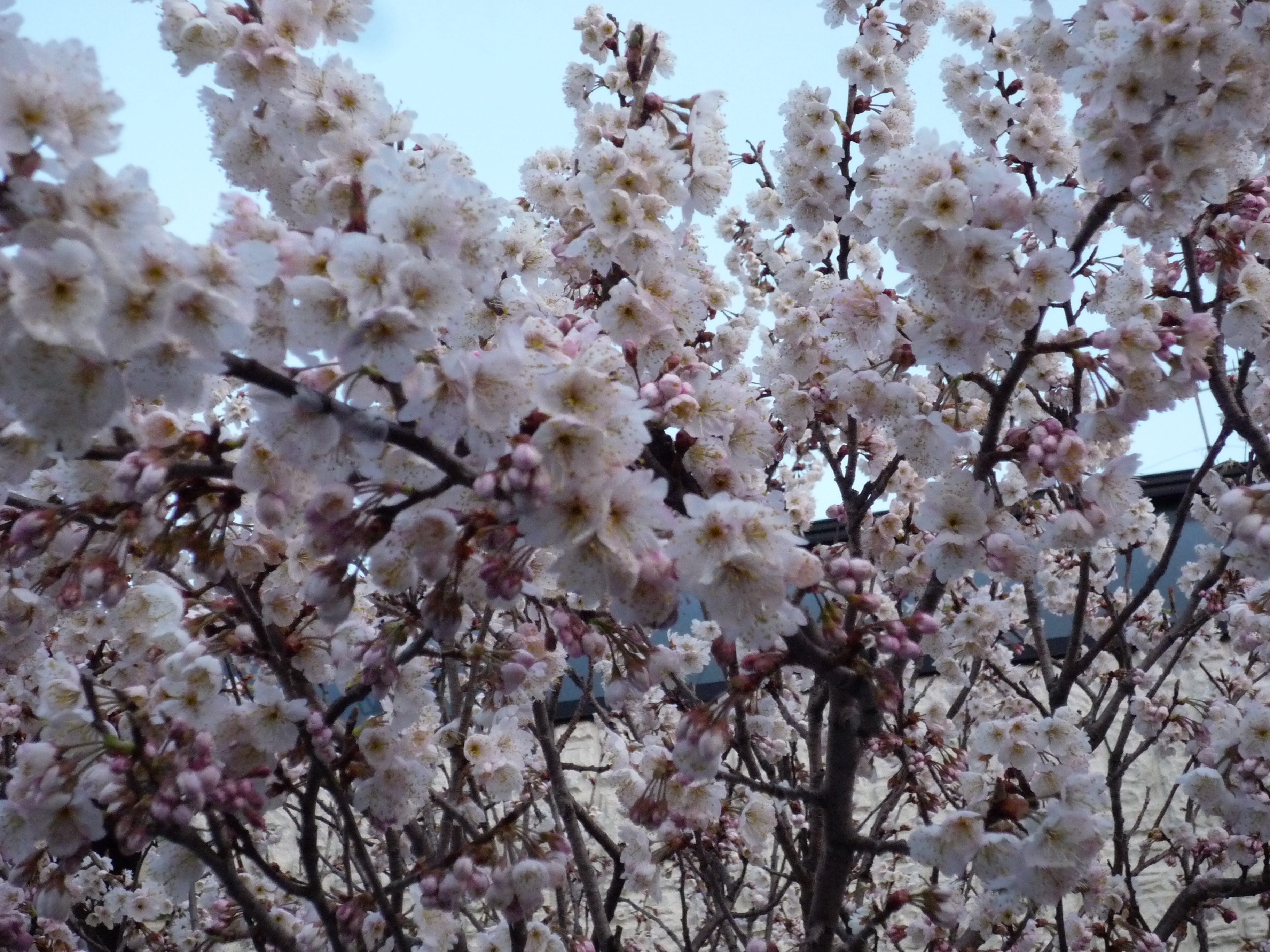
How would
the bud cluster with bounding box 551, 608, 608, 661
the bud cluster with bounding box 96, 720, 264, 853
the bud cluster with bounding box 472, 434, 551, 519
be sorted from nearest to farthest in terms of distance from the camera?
the bud cluster with bounding box 472, 434, 551, 519 → the bud cluster with bounding box 96, 720, 264, 853 → the bud cluster with bounding box 551, 608, 608, 661

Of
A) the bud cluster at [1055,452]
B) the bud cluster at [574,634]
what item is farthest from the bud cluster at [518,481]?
the bud cluster at [1055,452]

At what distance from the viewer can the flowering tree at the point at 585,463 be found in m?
1.08

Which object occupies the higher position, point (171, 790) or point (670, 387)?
point (670, 387)

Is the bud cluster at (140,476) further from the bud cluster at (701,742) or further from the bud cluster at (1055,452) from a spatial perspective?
the bud cluster at (1055,452)

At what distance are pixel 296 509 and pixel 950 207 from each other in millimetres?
1075

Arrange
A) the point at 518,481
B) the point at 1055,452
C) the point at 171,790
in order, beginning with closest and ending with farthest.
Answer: the point at 518,481
the point at 171,790
the point at 1055,452

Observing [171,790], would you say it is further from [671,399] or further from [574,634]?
[671,399]

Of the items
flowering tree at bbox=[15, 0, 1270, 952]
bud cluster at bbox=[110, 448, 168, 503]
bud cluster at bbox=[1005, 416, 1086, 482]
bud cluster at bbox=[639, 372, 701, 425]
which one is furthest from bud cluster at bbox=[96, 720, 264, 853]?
bud cluster at bbox=[1005, 416, 1086, 482]

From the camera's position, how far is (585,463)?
3.51 ft

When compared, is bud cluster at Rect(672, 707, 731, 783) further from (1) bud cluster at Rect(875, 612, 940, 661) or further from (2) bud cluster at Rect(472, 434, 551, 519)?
(2) bud cluster at Rect(472, 434, 551, 519)

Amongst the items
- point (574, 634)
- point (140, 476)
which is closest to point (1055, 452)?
point (574, 634)

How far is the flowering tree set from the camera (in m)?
1.08

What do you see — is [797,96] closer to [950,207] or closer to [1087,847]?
[950,207]

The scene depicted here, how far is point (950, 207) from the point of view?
1511 millimetres
